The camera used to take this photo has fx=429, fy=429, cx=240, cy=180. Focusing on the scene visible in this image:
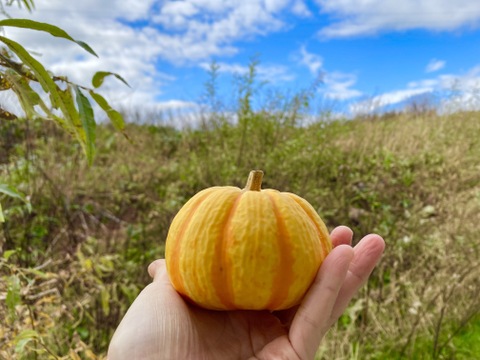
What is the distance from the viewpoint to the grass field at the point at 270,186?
2207 mm

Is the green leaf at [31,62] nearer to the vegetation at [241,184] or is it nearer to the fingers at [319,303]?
the vegetation at [241,184]

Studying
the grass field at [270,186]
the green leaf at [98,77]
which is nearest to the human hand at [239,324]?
the grass field at [270,186]

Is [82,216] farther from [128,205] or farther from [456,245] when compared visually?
[456,245]

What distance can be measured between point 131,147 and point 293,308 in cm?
463

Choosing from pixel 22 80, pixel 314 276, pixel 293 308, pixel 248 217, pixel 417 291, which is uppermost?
pixel 22 80

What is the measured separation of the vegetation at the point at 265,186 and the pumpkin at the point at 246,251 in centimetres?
50

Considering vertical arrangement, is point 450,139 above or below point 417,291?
above

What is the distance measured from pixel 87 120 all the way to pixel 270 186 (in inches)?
119

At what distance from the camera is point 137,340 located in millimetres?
1034

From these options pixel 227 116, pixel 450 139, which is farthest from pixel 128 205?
pixel 450 139

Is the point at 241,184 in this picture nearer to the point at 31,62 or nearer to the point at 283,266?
the point at 283,266

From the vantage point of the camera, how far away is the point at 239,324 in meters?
1.23

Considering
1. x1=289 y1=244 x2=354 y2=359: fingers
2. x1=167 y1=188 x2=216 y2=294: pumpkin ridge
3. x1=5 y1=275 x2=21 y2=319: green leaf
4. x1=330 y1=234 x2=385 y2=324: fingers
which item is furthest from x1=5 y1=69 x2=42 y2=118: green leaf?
x1=330 y1=234 x2=385 y2=324: fingers

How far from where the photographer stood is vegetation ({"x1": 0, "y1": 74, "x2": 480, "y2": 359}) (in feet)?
7.27
